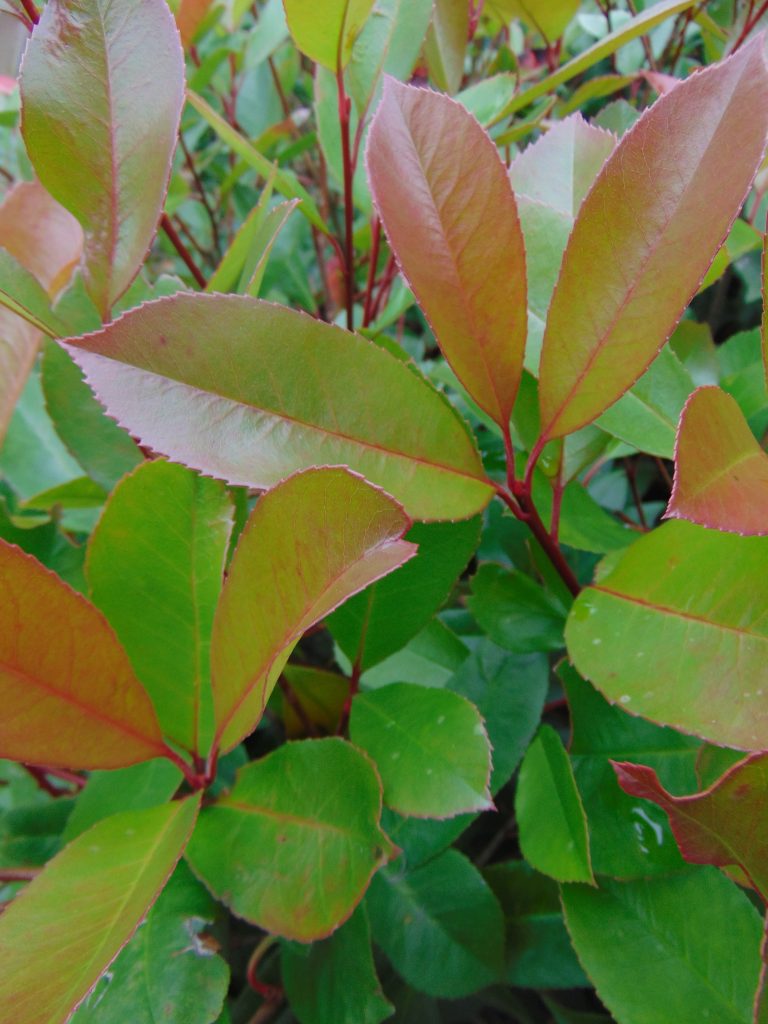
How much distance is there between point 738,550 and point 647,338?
107mm

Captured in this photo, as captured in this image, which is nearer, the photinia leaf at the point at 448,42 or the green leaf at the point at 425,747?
the green leaf at the point at 425,747

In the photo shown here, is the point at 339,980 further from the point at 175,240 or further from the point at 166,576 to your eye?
the point at 175,240

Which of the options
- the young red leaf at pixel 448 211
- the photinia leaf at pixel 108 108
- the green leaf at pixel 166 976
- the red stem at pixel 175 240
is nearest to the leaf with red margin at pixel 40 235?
the red stem at pixel 175 240

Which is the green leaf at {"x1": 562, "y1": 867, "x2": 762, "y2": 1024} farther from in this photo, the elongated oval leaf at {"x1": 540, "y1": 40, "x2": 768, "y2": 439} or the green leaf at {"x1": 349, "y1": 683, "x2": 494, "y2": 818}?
the elongated oval leaf at {"x1": 540, "y1": 40, "x2": 768, "y2": 439}

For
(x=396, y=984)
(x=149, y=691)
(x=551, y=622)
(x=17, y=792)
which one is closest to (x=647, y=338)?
(x=551, y=622)

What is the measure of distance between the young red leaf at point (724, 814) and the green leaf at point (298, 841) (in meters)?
0.12

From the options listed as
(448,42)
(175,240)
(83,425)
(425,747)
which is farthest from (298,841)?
(448,42)

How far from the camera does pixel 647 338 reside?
345 millimetres

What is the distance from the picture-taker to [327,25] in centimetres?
46

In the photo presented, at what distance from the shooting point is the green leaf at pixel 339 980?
1.45ft

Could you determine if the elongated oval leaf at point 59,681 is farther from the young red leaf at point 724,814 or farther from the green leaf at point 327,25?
the green leaf at point 327,25

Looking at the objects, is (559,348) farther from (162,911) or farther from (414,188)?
(162,911)

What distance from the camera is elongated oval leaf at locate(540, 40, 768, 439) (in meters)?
0.32

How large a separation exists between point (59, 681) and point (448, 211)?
0.28m
